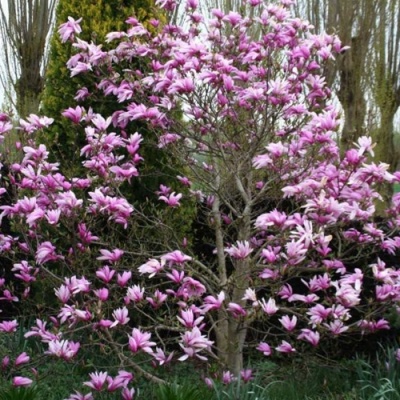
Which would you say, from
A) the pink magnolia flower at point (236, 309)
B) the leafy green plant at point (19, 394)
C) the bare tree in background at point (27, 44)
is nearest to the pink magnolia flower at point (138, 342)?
the pink magnolia flower at point (236, 309)

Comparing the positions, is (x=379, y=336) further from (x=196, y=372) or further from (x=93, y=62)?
(x=93, y=62)

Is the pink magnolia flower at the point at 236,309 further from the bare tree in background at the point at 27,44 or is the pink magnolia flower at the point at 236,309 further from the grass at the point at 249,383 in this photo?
the bare tree in background at the point at 27,44

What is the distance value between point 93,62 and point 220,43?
868mm

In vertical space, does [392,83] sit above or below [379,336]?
above

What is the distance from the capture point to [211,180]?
5.00 meters

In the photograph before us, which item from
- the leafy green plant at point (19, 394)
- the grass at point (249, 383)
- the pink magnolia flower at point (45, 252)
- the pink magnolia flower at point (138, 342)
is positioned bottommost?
the grass at point (249, 383)

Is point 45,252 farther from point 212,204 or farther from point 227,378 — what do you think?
point 212,204

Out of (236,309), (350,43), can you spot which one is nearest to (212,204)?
(236,309)

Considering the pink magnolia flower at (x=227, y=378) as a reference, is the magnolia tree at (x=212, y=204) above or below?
above

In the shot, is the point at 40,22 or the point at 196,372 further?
the point at 40,22

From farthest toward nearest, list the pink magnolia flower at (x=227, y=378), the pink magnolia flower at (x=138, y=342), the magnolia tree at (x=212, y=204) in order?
the pink magnolia flower at (x=227, y=378)
the magnolia tree at (x=212, y=204)
the pink magnolia flower at (x=138, y=342)

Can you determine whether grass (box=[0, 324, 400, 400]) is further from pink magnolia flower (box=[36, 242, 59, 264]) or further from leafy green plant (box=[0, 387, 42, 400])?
pink magnolia flower (box=[36, 242, 59, 264])

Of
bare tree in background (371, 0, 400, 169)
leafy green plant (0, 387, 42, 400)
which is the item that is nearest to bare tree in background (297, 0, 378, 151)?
bare tree in background (371, 0, 400, 169)

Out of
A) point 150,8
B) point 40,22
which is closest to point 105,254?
point 150,8
